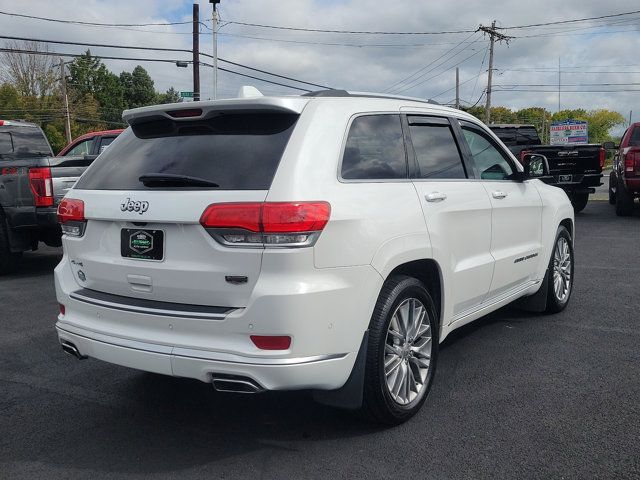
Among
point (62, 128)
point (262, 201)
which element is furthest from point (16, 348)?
point (62, 128)

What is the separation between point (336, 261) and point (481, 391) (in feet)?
5.30

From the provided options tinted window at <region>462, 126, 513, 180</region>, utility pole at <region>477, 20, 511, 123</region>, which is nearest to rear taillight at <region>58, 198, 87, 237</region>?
tinted window at <region>462, 126, 513, 180</region>

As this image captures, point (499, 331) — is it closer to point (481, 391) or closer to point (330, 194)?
point (481, 391)

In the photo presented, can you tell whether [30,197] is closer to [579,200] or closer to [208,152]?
[208,152]

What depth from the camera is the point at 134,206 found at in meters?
3.21

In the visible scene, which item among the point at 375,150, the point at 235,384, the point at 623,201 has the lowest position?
the point at 235,384

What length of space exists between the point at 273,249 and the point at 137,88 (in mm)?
88841

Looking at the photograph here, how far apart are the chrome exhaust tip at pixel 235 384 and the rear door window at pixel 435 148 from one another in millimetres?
1657

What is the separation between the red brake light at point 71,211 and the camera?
3.51 m

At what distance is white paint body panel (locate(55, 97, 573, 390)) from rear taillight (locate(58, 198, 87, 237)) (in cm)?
5

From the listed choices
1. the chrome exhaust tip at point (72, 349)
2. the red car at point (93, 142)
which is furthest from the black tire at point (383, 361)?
the red car at point (93, 142)

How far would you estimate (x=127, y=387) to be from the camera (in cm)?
416

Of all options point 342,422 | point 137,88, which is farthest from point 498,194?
point 137,88

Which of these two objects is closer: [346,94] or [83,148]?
[346,94]
